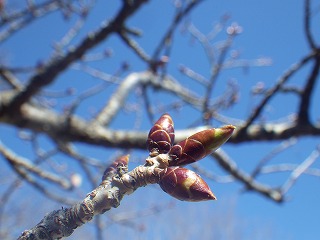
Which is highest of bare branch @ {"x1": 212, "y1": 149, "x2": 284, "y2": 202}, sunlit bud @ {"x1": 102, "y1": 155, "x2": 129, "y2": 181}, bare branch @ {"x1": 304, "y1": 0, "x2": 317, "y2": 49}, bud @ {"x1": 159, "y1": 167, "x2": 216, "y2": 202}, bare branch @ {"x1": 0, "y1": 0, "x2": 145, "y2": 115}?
sunlit bud @ {"x1": 102, "y1": 155, "x2": 129, "y2": 181}

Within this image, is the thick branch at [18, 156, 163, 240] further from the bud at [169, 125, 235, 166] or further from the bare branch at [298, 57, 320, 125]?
the bare branch at [298, 57, 320, 125]

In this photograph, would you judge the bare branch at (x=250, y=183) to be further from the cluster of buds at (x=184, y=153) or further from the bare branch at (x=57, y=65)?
the cluster of buds at (x=184, y=153)

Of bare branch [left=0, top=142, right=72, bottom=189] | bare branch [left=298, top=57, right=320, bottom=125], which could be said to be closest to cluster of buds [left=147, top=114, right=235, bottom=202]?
bare branch [left=298, top=57, right=320, bottom=125]

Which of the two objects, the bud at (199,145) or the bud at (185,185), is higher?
the bud at (199,145)

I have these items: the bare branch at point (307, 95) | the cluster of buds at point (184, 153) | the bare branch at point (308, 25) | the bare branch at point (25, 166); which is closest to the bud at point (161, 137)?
the cluster of buds at point (184, 153)

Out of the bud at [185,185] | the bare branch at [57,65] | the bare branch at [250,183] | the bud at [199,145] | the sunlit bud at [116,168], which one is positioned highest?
the sunlit bud at [116,168]

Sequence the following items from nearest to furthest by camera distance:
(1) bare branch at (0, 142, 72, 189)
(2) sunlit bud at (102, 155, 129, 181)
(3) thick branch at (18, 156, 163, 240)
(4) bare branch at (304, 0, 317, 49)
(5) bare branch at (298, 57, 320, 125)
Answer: (3) thick branch at (18, 156, 163, 240) → (2) sunlit bud at (102, 155, 129, 181) → (4) bare branch at (304, 0, 317, 49) → (5) bare branch at (298, 57, 320, 125) → (1) bare branch at (0, 142, 72, 189)

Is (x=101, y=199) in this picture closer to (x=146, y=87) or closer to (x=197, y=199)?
(x=197, y=199)

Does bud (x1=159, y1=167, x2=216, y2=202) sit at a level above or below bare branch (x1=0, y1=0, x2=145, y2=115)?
above

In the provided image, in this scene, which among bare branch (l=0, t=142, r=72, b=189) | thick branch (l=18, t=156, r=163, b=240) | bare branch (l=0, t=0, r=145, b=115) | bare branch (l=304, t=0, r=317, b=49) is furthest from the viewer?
bare branch (l=0, t=142, r=72, b=189)
